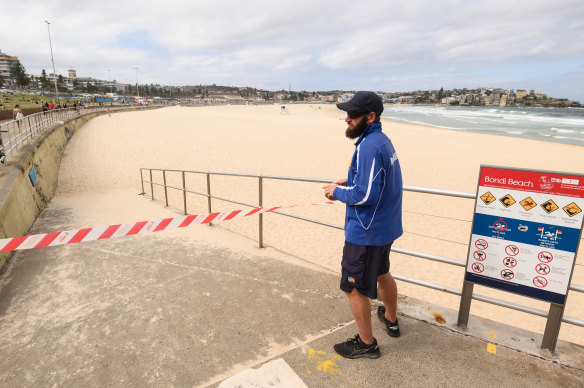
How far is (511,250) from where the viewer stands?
2.30 m

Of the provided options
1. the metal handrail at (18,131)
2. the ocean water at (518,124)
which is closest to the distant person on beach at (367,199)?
the metal handrail at (18,131)

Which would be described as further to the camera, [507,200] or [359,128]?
[507,200]

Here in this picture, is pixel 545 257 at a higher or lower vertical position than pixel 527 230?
lower

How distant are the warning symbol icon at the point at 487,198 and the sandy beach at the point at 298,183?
2.97ft

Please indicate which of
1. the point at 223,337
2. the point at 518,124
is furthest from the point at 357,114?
the point at 518,124

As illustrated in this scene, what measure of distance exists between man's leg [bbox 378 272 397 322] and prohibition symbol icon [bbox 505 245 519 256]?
2.65 feet

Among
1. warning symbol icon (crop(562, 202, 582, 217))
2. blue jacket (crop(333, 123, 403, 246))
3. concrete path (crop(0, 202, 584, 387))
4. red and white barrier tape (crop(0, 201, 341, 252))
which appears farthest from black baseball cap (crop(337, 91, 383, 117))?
red and white barrier tape (crop(0, 201, 341, 252))

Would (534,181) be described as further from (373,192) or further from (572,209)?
(373,192)

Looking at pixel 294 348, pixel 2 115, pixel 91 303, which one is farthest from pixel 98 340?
pixel 2 115

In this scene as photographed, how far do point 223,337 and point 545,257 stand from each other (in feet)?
7.66

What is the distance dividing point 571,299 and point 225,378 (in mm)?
6051

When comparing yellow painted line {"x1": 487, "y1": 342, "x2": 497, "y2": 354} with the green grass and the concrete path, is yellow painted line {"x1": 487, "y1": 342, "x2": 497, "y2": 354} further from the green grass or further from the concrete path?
the green grass

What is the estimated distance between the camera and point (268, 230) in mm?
8023

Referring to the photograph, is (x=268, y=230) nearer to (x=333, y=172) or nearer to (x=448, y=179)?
(x=333, y=172)
